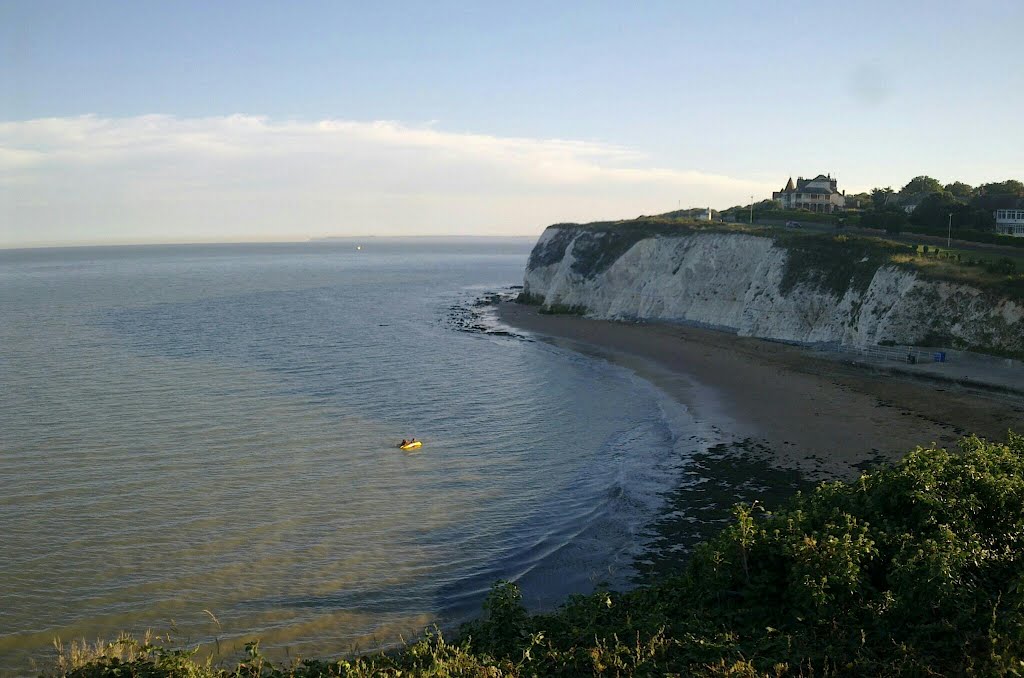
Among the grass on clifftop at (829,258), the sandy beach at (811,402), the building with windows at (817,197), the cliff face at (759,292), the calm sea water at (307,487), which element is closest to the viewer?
the calm sea water at (307,487)

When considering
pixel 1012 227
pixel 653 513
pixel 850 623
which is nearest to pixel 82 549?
pixel 653 513

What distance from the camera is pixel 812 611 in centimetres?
1316

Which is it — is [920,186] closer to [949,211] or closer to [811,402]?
[949,211]

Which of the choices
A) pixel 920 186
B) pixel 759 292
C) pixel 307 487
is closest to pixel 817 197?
pixel 920 186

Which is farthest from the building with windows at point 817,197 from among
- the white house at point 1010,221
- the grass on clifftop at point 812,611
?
the grass on clifftop at point 812,611

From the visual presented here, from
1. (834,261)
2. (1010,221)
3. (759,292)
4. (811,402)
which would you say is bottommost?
(811,402)

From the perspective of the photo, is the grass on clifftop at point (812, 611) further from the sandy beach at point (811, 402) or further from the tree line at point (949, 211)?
the tree line at point (949, 211)

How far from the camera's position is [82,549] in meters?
21.1

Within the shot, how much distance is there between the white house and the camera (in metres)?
76.9

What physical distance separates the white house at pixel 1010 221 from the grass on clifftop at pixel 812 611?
2890 inches

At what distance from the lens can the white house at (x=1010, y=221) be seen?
76875mm

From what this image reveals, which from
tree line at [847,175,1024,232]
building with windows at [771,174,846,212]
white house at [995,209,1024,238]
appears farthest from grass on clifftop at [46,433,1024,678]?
building with windows at [771,174,846,212]

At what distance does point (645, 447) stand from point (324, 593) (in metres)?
16.4

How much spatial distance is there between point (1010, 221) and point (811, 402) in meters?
56.1
